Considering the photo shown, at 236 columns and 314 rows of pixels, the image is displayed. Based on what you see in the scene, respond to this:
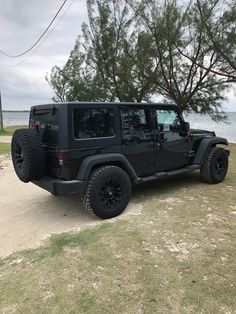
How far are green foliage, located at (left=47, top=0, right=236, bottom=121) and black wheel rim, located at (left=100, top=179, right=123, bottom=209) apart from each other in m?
8.69

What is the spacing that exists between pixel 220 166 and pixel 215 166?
0.21 m

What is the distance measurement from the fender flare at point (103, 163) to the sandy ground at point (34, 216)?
1.94 ft

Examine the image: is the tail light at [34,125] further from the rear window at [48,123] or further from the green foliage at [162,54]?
the green foliage at [162,54]

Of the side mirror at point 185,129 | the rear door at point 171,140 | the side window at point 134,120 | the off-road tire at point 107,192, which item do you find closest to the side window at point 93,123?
the side window at point 134,120

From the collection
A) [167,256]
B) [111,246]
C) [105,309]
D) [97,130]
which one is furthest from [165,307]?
[97,130]

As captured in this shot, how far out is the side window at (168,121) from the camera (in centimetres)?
550

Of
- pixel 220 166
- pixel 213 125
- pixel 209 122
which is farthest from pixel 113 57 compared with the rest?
pixel 213 125

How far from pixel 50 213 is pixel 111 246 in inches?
64.3

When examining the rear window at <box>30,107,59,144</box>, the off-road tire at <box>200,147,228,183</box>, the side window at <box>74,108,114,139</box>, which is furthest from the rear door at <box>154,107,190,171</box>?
the rear window at <box>30,107,59,144</box>

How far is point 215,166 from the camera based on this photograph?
6.32m

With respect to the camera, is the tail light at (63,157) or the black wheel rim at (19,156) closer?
the tail light at (63,157)

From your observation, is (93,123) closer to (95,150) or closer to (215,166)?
(95,150)

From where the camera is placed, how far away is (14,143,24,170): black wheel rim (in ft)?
15.3

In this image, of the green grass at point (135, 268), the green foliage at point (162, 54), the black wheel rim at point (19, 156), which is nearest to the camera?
the green grass at point (135, 268)
